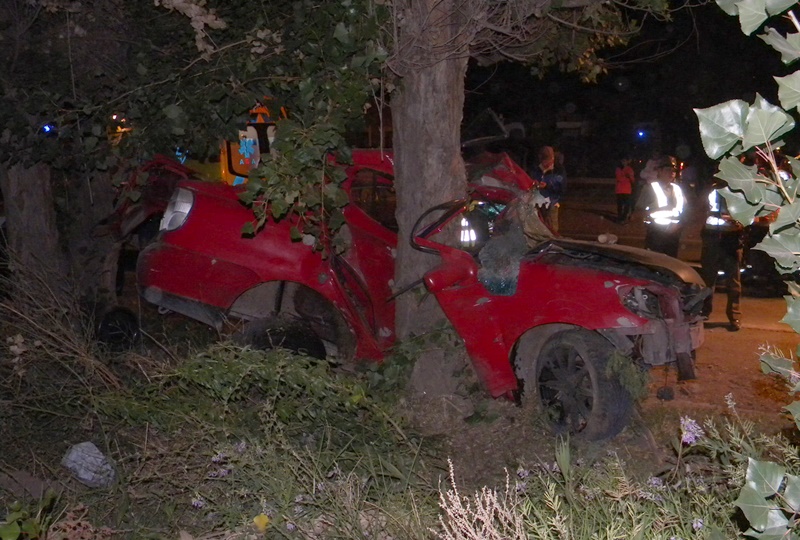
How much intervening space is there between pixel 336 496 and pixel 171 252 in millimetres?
3247

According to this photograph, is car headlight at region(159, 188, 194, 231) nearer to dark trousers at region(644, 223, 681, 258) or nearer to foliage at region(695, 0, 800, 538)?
foliage at region(695, 0, 800, 538)

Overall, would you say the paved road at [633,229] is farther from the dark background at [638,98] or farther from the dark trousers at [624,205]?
the dark background at [638,98]

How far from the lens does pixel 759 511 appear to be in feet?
8.40

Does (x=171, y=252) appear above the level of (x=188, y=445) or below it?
above

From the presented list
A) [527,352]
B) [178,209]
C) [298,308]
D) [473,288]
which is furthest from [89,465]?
[527,352]

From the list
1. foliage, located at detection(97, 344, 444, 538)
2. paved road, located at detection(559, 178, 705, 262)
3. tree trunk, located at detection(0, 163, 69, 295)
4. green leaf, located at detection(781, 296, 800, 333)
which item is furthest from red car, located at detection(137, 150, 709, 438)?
paved road, located at detection(559, 178, 705, 262)

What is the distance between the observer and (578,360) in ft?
20.1

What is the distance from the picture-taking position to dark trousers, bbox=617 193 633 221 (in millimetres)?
20859

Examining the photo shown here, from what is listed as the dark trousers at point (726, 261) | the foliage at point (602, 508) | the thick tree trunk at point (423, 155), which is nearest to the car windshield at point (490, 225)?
the thick tree trunk at point (423, 155)

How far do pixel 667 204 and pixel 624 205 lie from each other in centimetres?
1112

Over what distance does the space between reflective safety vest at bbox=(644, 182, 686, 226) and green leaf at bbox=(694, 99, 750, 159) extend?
26.6ft

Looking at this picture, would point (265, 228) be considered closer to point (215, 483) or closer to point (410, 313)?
point (410, 313)

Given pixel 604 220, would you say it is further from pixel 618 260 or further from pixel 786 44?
pixel 786 44

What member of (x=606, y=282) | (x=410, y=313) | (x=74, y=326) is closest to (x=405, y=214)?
(x=410, y=313)
